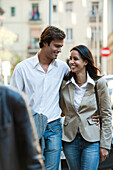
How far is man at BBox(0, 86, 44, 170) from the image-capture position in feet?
5.84

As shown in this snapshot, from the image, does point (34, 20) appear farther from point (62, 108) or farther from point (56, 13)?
point (62, 108)

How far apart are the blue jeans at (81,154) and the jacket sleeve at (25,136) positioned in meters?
1.73

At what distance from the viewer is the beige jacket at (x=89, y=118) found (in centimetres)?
360

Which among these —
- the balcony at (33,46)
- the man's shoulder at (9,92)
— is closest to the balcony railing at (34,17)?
the balcony at (33,46)

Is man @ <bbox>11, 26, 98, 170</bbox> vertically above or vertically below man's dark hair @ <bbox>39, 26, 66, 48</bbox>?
below

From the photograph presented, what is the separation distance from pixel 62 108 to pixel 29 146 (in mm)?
1927

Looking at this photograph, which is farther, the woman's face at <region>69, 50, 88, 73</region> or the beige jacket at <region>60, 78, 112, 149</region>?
the woman's face at <region>69, 50, 88, 73</region>

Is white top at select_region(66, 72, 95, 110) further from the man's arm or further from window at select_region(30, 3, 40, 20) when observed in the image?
window at select_region(30, 3, 40, 20)

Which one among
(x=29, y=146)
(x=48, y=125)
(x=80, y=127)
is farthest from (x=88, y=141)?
(x=29, y=146)

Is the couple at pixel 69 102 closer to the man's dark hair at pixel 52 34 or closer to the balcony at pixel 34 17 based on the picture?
the man's dark hair at pixel 52 34

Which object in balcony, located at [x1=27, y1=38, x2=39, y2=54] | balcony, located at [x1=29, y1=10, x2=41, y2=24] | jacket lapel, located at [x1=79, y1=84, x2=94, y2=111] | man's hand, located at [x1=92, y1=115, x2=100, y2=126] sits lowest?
balcony, located at [x1=27, y1=38, x2=39, y2=54]

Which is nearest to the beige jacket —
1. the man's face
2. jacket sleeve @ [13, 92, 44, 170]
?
the man's face

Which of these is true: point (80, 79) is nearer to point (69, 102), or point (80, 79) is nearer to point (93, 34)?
point (69, 102)

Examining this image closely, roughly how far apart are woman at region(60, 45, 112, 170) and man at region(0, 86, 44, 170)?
5.69 feet
